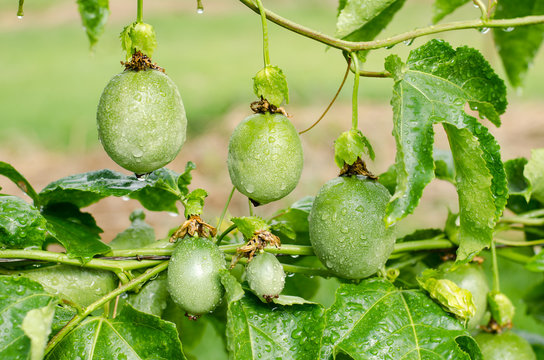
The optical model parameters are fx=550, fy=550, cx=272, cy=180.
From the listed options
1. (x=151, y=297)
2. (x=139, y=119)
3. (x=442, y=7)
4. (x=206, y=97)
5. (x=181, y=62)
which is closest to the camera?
(x=139, y=119)

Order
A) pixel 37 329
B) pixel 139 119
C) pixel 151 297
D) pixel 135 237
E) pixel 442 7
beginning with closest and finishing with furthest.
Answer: pixel 37 329, pixel 139 119, pixel 151 297, pixel 135 237, pixel 442 7

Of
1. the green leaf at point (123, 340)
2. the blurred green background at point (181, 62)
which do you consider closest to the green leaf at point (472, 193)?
the green leaf at point (123, 340)

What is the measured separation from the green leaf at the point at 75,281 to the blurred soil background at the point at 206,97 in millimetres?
2385

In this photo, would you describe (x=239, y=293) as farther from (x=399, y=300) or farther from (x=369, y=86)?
(x=369, y=86)

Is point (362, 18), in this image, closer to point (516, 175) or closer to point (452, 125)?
point (452, 125)

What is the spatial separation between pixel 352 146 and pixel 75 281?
1.51ft

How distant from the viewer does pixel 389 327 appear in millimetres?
798

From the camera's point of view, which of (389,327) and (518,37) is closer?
(389,327)

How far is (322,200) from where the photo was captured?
0.82 metres

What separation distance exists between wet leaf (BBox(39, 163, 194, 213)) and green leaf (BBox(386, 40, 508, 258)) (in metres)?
0.39

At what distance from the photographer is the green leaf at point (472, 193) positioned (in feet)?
2.47

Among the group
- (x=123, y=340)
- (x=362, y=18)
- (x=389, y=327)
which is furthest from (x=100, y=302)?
(x=362, y=18)

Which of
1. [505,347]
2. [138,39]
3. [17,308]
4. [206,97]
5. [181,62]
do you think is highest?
[138,39]

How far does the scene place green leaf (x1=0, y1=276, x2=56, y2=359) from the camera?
→ 667mm
